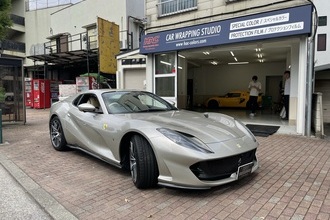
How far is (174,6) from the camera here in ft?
34.2

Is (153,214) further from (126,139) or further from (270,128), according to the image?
(270,128)

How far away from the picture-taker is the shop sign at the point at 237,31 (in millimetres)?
6953

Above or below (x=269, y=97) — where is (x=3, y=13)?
above

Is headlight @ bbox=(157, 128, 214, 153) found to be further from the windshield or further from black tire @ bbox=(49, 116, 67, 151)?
black tire @ bbox=(49, 116, 67, 151)

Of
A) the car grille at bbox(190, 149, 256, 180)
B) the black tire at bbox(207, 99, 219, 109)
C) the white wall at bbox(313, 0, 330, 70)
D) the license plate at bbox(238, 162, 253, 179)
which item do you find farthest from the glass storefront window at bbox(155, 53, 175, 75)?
the white wall at bbox(313, 0, 330, 70)

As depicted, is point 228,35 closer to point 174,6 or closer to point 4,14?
point 174,6

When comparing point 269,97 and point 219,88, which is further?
point 219,88

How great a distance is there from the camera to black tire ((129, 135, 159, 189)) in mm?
3484

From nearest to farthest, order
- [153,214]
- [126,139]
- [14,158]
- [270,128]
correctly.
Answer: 1. [153,214]
2. [126,139]
3. [14,158]
4. [270,128]

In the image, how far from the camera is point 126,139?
3980mm

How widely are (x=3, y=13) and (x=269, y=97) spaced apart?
14.3m

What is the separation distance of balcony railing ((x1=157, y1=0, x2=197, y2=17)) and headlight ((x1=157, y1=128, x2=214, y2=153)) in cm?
727

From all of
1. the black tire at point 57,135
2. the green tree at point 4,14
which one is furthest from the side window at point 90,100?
the green tree at point 4,14

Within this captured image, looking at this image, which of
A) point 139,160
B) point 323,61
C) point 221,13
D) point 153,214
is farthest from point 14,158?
point 323,61
